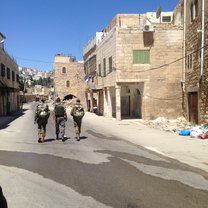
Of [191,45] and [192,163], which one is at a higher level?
[191,45]

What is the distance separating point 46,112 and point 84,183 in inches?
258

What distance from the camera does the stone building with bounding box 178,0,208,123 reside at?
19641 mm

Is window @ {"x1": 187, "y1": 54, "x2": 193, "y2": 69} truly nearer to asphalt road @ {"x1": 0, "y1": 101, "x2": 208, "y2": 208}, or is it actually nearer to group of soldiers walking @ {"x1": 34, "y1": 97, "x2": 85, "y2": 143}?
group of soldiers walking @ {"x1": 34, "y1": 97, "x2": 85, "y2": 143}

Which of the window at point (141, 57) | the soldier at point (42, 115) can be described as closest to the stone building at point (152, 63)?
the window at point (141, 57)

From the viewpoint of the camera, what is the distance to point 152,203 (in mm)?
5516

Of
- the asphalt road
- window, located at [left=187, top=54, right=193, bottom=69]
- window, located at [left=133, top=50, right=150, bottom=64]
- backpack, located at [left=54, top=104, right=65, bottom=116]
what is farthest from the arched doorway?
the asphalt road

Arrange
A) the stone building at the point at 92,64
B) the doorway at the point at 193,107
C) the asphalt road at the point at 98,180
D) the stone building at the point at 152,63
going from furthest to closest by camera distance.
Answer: the stone building at the point at 92,64 → the stone building at the point at 152,63 → the doorway at the point at 193,107 → the asphalt road at the point at 98,180

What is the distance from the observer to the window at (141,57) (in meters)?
26.7

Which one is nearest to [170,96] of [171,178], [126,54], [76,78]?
[126,54]

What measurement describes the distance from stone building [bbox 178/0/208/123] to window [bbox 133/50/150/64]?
2.89 meters

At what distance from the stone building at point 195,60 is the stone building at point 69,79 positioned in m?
36.7

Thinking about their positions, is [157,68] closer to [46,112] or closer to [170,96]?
[170,96]

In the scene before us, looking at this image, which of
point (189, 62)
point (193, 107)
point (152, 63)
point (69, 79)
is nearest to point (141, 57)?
point (152, 63)

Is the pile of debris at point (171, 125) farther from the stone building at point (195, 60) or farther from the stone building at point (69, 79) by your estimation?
the stone building at point (69, 79)
